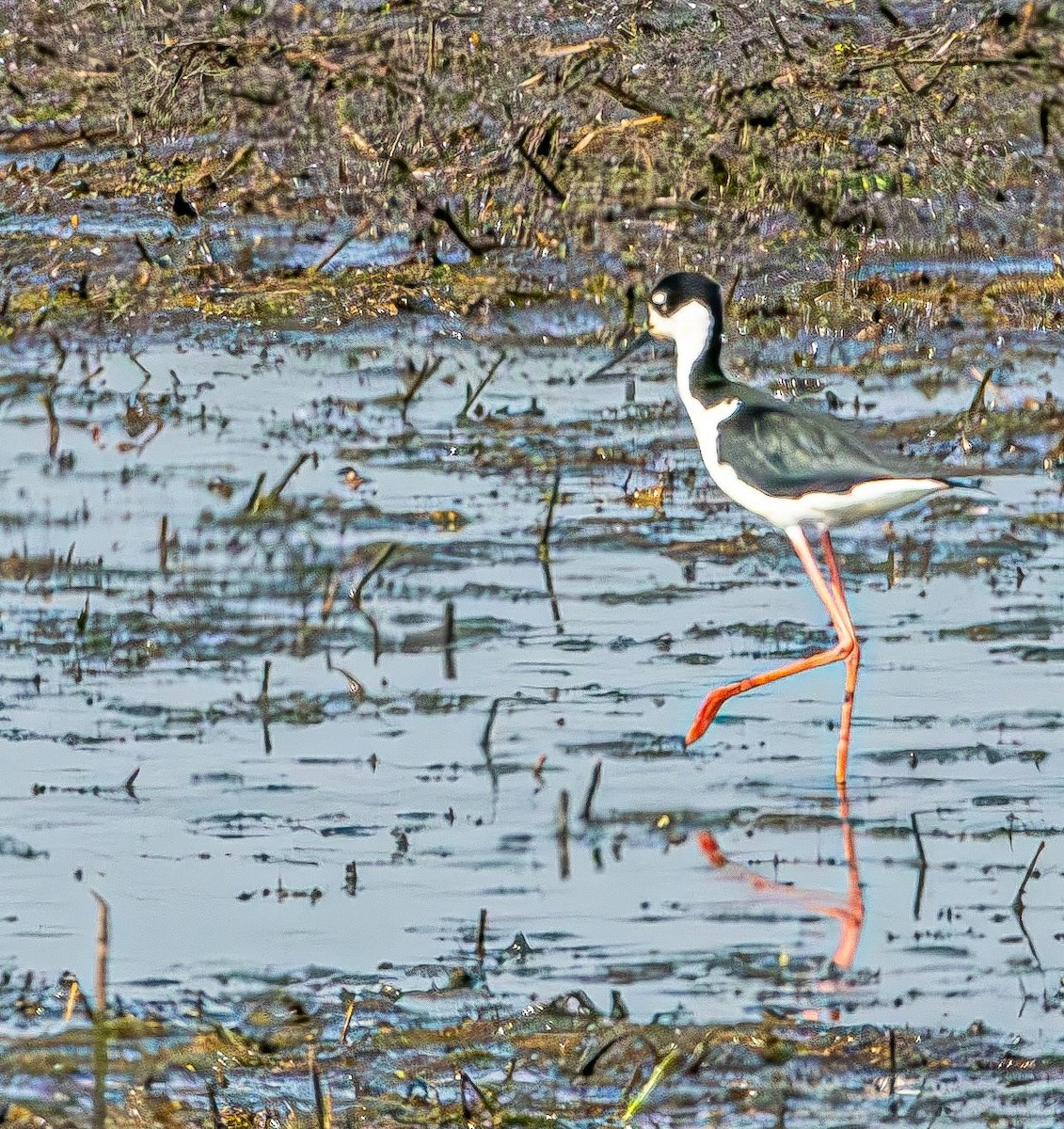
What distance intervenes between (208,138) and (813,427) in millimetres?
6945

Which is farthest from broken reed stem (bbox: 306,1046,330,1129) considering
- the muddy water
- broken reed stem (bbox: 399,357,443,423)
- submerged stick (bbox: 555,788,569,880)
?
broken reed stem (bbox: 399,357,443,423)

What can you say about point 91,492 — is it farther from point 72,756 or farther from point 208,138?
point 208,138

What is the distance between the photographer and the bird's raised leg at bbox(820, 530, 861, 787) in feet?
22.1

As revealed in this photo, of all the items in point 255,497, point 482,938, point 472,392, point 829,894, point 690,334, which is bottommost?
point 482,938

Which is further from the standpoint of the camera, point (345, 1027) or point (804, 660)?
point (804, 660)

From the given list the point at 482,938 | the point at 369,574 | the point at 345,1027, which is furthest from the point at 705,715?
the point at 345,1027

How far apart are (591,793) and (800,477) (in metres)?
1.38

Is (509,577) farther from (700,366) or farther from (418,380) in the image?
(418,380)

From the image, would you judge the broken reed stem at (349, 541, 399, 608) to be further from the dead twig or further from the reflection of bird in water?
the reflection of bird in water

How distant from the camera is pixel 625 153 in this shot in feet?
42.5

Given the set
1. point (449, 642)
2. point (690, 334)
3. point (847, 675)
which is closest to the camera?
point (847, 675)

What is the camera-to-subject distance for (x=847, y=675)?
23.5 feet

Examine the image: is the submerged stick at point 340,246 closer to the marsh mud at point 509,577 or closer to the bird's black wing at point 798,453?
the marsh mud at point 509,577

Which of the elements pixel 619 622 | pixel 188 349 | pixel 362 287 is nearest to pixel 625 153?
pixel 362 287
